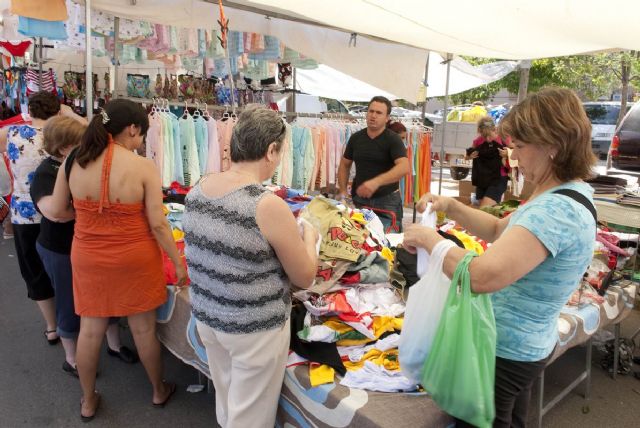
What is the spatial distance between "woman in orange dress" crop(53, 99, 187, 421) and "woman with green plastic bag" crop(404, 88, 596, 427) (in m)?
1.52

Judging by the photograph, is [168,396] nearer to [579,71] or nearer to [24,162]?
[24,162]

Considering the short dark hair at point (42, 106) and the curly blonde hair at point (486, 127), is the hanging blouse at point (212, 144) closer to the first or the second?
the short dark hair at point (42, 106)

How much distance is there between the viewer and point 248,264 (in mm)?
1708

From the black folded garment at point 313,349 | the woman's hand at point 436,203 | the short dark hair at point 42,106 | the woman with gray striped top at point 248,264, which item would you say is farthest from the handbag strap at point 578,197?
the short dark hair at point 42,106

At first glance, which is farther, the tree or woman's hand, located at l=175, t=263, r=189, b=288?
the tree

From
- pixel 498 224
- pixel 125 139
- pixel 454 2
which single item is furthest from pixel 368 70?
pixel 498 224

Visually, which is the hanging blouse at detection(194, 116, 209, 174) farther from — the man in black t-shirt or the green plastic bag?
the green plastic bag

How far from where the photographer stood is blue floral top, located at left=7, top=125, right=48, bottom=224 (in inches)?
129

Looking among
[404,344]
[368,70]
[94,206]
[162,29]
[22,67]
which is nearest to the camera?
[404,344]

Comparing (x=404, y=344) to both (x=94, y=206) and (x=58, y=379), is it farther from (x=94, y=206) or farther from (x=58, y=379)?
(x=58, y=379)

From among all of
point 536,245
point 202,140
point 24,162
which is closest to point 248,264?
point 536,245

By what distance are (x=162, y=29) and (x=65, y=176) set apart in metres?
3.87

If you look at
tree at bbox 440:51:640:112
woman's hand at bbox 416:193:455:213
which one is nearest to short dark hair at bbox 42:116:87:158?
woman's hand at bbox 416:193:455:213

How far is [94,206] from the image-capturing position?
93.1 inches
